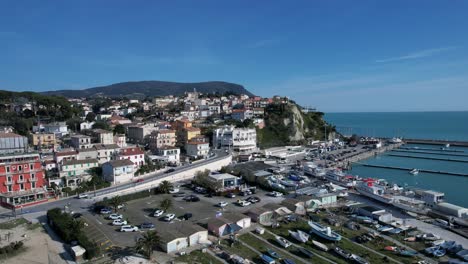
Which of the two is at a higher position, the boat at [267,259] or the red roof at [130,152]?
the red roof at [130,152]

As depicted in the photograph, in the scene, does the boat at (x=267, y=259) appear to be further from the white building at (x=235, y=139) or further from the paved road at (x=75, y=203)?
→ the white building at (x=235, y=139)

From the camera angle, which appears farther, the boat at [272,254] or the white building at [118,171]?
the white building at [118,171]

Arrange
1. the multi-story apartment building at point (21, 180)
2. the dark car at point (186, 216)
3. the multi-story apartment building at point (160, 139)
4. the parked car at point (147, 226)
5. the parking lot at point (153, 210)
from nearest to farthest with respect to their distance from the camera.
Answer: the parking lot at point (153, 210) → the parked car at point (147, 226) → the dark car at point (186, 216) → the multi-story apartment building at point (21, 180) → the multi-story apartment building at point (160, 139)

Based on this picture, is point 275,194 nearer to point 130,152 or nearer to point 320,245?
point 320,245

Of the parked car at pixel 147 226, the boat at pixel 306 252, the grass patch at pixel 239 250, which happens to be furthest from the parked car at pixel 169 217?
the boat at pixel 306 252

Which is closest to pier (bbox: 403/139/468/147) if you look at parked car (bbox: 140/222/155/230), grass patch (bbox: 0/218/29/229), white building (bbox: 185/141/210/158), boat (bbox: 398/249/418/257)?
white building (bbox: 185/141/210/158)

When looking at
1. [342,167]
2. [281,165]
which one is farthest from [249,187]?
[342,167]

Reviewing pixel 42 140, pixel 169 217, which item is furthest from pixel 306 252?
Result: pixel 42 140

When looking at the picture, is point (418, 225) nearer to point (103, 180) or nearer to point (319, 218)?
point (319, 218)
